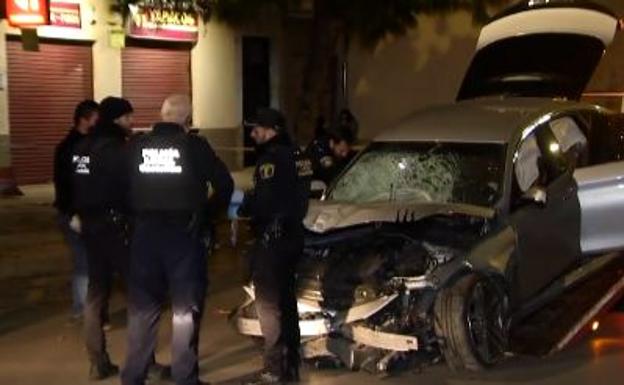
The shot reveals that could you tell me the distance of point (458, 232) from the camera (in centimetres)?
774

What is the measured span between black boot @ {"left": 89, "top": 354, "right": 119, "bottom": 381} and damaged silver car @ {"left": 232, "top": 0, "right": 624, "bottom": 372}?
93cm

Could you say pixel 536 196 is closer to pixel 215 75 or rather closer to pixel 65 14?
pixel 65 14

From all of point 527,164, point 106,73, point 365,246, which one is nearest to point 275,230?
point 365,246

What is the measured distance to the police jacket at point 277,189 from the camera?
6957 millimetres

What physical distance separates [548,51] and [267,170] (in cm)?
465

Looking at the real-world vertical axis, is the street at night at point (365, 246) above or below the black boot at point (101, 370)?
above

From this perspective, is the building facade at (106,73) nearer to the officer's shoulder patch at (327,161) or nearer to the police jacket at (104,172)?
the officer's shoulder patch at (327,161)

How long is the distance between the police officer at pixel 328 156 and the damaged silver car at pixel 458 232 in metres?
1.51

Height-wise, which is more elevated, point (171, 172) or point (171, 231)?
point (171, 172)

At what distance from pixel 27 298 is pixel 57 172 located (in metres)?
2.34

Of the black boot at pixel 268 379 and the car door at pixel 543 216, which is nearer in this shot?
the black boot at pixel 268 379

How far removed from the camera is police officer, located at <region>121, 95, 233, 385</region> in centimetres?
643

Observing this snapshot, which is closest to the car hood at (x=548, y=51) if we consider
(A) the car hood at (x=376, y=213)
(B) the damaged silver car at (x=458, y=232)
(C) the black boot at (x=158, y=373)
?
(B) the damaged silver car at (x=458, y=232)

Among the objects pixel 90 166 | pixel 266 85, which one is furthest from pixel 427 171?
pixel 266 85
